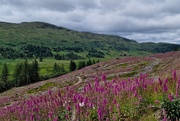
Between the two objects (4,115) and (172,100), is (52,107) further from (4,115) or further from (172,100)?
(172,100)

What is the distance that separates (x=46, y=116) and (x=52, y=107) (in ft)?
1.28

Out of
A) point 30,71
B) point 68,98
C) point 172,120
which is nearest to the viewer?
point 172,120

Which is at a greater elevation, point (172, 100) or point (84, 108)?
point (172, 100)

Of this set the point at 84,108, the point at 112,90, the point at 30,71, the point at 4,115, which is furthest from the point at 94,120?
the point at 30,71

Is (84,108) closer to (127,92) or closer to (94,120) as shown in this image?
(94,120)

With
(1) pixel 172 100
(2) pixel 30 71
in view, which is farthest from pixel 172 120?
(2) pixel 30 71

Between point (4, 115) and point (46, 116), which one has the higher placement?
point (46, 116)

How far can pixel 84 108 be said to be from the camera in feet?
25.2

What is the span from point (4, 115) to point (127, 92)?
19.8 ft

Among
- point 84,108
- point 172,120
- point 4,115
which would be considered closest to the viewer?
point 172,120

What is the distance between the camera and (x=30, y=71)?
134750 mm

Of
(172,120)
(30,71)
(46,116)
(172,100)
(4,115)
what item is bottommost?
(30,71)

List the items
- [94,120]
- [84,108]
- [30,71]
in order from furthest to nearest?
[30,71] < [94,120] < [84,108]

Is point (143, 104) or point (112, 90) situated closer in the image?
point (143, 104)
